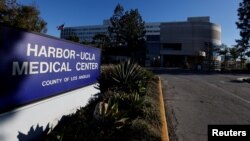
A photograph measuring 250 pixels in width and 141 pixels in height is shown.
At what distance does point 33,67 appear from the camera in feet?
16.2

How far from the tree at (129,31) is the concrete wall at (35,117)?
201 feet

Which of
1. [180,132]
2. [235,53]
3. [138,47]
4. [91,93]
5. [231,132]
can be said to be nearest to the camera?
[231,132]

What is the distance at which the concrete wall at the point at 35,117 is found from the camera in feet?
14.1

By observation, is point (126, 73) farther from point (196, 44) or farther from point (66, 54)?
point (196, 44)

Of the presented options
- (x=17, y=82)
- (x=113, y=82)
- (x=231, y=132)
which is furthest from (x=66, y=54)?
(x=231, y=132)

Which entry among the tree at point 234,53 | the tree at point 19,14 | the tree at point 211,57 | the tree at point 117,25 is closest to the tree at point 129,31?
the tree at point 117,25

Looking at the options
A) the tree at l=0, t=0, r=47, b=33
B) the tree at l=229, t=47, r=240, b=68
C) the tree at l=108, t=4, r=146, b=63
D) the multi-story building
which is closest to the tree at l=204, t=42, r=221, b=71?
the multi-story building

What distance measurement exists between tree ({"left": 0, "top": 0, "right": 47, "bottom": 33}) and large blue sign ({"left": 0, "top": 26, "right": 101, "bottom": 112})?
88.0 feet

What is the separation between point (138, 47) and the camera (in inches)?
2758

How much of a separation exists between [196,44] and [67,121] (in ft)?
228

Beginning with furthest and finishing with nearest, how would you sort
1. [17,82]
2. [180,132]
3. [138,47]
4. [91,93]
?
1. [138,47]
2. [91,93]
3. [180,132]
4. [17,82]

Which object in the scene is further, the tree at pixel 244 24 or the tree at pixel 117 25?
the tree at pixel 117 25

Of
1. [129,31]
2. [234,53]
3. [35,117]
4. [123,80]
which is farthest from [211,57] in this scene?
[35,117]

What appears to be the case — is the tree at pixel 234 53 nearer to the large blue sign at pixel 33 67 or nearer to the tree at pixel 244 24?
the tree at pixel 244 24
